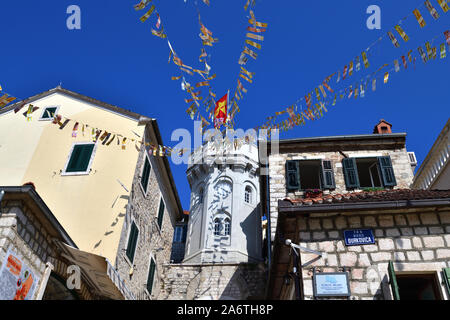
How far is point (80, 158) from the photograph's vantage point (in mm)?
11727

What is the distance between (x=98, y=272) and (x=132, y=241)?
2.43 metres

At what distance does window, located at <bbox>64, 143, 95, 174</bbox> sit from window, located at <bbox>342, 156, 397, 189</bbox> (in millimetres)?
7956

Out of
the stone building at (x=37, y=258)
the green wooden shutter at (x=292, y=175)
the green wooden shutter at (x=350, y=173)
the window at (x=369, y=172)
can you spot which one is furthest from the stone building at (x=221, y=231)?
the stone building at (x=37, y=258)

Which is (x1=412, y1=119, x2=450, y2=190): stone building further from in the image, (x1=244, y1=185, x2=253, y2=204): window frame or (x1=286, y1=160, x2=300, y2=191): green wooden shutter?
(x1=244, y1=185, x2=253, y2=204): window frame

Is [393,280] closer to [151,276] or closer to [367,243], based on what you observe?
[367,243]

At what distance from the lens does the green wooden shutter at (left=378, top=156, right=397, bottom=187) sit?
12.5 meters

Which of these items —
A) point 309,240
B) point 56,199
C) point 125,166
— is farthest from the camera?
point 125,166

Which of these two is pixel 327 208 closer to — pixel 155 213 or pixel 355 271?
pixel 355 271

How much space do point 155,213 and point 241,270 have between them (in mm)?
6516

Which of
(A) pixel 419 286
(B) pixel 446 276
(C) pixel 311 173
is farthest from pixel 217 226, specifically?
(B) pixel 446 276

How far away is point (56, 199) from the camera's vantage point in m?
10.9

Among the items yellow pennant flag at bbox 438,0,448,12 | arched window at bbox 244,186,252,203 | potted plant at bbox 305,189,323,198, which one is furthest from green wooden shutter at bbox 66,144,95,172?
arched window at bbox 244,186,252,203
